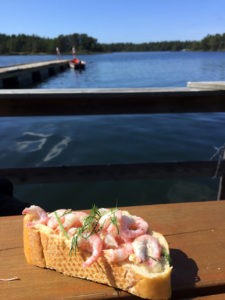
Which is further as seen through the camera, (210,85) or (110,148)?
(110,148)

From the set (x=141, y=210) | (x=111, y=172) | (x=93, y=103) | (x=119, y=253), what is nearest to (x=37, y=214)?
(x=119, y=253)

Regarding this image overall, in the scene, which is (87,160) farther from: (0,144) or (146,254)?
(146,254)

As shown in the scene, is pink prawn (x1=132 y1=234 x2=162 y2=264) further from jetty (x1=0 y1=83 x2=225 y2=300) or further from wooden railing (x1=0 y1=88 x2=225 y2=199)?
wooden railing (x1=0 y1=88 x2=225 y2=199)

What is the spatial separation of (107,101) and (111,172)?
71 centimetres

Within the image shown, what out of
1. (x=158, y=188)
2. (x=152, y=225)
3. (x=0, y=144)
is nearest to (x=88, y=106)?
(x=152, y=225)

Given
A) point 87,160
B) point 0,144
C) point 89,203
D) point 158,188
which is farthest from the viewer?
point 0,144

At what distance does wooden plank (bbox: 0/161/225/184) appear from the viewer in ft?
10.6

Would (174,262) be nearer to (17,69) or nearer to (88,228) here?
(88,228)

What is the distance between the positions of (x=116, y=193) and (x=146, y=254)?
5362mm

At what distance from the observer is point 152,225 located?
1.91 m

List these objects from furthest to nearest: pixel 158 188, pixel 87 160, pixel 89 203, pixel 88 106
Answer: pixel 87 160 → pixel 158 188 → pixel 89 203 → pixel 88 106

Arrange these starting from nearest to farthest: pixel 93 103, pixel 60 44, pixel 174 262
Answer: pixel 174 262 → pixel 93 103 → pixel 60 44

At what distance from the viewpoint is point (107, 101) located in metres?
2.91

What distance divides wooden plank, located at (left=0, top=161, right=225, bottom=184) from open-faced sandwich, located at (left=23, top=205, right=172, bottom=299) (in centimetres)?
169
